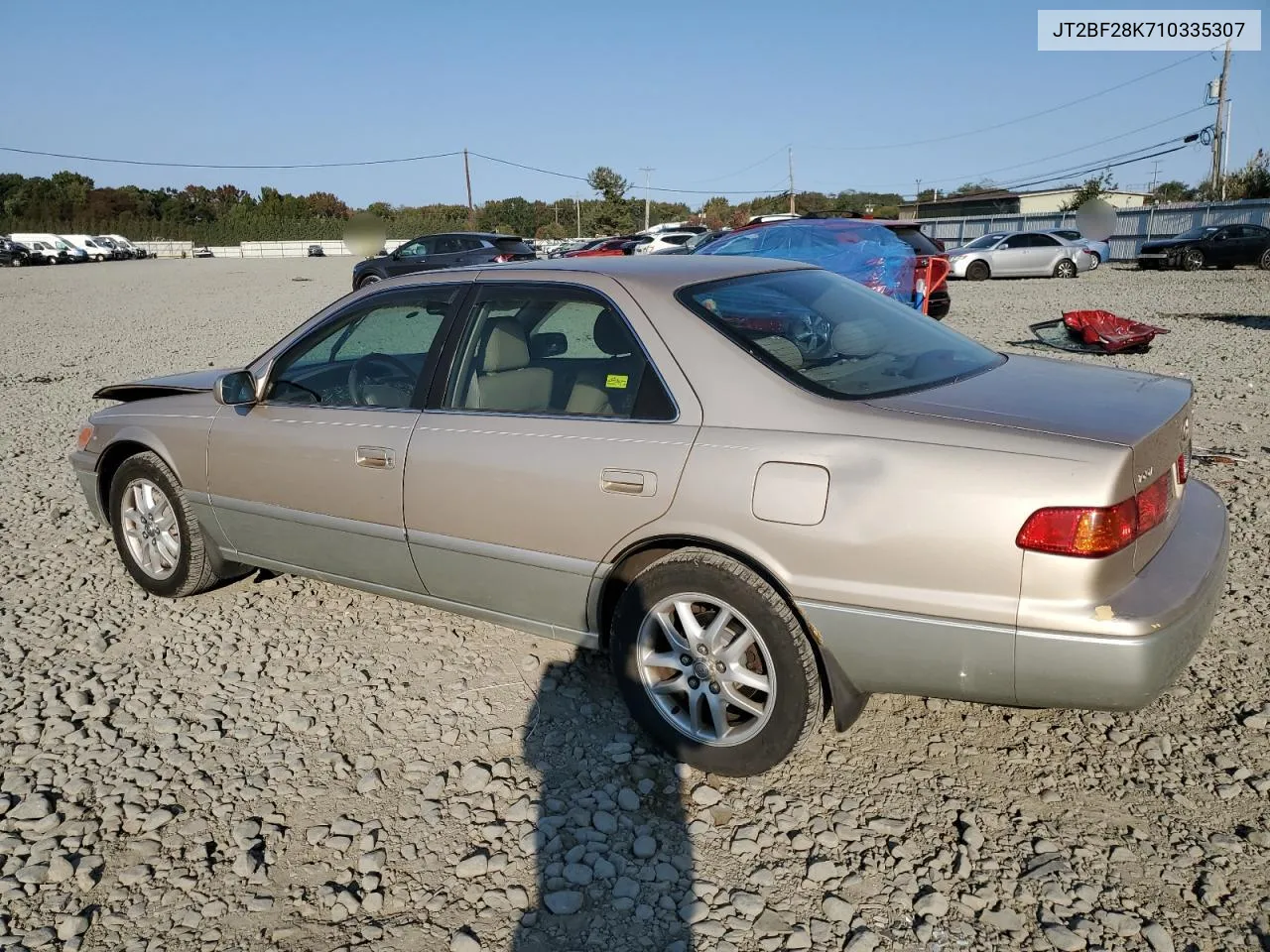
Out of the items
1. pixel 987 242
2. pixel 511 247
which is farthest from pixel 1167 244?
pixel 511 247

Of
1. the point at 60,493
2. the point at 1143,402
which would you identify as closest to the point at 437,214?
the point at 60,493

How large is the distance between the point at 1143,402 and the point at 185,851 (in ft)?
10.3

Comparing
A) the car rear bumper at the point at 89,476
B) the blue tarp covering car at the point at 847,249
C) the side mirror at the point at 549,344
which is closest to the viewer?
the side mirror at the point at 549,344

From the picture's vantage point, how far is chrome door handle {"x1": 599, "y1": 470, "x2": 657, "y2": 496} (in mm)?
2896

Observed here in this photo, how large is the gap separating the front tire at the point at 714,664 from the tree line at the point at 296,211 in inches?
2378

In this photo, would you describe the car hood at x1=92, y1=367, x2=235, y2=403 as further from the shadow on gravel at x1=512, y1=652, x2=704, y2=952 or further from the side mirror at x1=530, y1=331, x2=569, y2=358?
the shadow on gravel at x1=512, y1=652, x2=704, y2=952

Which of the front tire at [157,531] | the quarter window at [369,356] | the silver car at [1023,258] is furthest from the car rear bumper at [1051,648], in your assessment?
the silver car at [1023,258]

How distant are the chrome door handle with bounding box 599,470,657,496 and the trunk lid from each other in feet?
2.33

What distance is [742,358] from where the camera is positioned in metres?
2.90

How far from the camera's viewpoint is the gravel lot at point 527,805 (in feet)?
7.89

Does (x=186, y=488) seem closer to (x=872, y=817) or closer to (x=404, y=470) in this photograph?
(x=404, y=470)

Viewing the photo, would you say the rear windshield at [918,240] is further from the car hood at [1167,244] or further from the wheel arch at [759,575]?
the car hood at [1167,244]

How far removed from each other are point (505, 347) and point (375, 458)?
0.65 metres

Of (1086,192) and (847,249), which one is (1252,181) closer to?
(1086,192)
